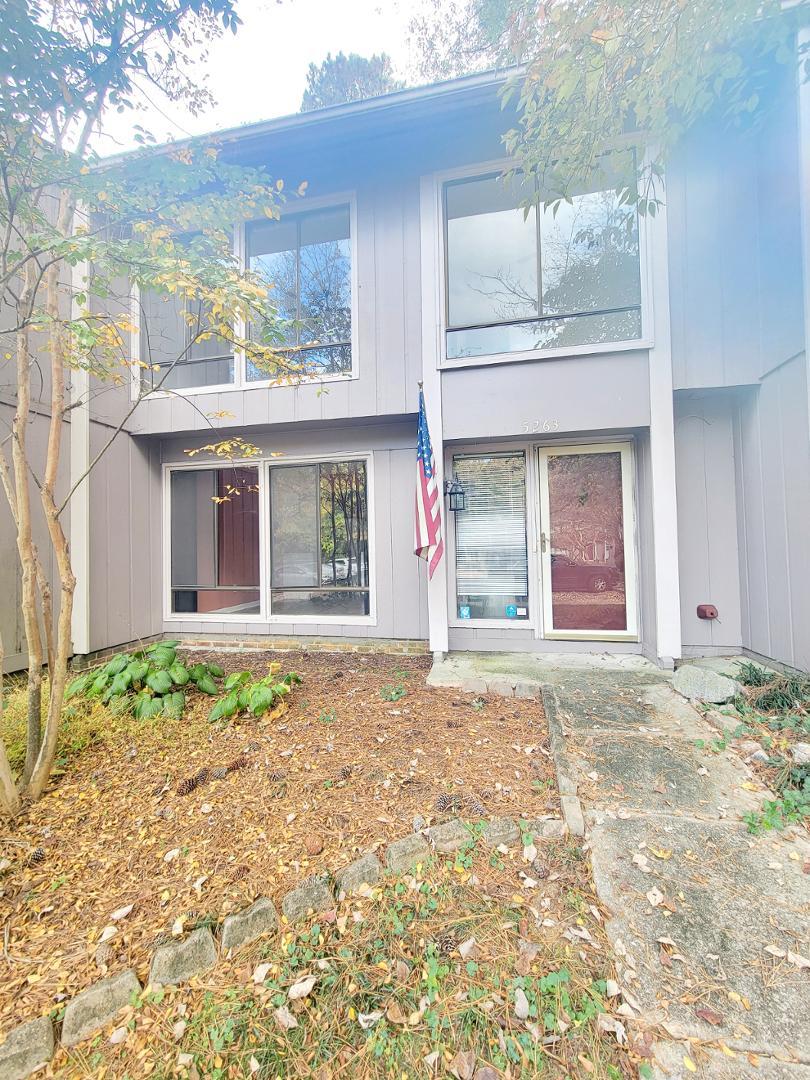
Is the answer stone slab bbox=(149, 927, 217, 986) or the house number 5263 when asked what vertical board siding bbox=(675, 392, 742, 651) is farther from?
stone slab bbox=(149, 927, 217, 986)

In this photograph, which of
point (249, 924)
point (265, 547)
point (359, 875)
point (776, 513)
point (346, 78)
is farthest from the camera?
point (346, 78)

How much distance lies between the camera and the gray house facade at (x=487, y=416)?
14.2 ft

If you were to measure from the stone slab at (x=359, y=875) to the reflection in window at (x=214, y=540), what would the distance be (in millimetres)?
4608

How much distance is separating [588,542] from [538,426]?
55.7 inches

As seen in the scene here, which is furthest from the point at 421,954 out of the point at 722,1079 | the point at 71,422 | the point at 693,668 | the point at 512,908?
the point at 71,422

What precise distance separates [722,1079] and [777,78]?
6.18 meters

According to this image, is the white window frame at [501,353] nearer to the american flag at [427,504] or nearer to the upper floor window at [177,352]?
the american flag at [427,504]

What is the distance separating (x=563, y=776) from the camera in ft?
8.39

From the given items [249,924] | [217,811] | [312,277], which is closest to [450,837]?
[249,924]

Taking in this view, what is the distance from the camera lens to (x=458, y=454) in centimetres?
538

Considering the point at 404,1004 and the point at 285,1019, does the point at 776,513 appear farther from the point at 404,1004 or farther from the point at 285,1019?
the point at 285,1019

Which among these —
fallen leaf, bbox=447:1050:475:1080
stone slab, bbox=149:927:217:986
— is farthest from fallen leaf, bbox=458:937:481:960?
stone slab, bbox=149:927:217:986

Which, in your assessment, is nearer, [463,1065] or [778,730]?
[463,1065]

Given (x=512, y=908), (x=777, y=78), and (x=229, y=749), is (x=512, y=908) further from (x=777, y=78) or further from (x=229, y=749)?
(x=777, y=78)
